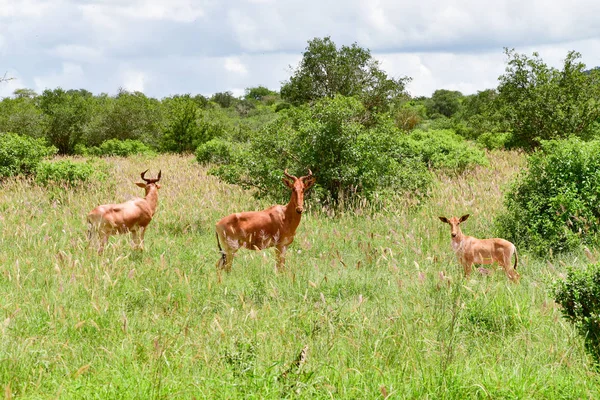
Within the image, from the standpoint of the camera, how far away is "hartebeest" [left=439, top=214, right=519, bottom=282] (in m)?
6.48

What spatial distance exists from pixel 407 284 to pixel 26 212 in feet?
27.0

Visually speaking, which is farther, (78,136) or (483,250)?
(78,136)

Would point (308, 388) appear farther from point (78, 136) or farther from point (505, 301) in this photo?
point (78, 136)

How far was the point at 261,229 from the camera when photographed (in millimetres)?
6977

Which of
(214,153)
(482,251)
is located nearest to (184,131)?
(214,153)

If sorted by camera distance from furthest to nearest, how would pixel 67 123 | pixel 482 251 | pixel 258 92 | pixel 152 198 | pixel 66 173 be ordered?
pixel 258 92, pixel 67 123, pixel 66 173, pixel 152 198, pixel 482 251

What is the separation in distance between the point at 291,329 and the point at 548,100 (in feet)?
64.2

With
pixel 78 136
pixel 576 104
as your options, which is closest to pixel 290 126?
pixel 576 104

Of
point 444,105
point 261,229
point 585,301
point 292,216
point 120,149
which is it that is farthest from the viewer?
point 444,105

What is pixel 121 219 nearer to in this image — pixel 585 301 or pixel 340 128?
pixel 340 128

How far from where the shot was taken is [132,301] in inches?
→ 228

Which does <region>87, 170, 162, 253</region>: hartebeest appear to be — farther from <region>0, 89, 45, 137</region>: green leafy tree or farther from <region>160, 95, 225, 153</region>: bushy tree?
<region>0, 89, 45, 137</region>: green leafy tree

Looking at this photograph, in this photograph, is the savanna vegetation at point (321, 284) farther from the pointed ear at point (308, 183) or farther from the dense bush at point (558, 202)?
the pointed ear at point (308, 183)

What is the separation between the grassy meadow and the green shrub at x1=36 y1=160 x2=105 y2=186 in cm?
483
